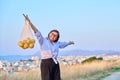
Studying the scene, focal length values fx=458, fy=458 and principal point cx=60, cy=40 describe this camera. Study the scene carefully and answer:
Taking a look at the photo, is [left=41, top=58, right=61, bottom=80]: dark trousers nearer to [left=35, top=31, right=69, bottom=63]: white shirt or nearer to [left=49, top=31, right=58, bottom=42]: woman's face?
[left=35, top=31, right=69, bottom=63]: white shirt

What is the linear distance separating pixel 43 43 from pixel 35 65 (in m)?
11.6

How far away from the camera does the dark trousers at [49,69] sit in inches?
355

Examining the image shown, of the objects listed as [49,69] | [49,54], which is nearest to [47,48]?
[49,54]

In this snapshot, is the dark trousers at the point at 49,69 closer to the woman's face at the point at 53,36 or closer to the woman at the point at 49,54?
the woman at the point at 49,54

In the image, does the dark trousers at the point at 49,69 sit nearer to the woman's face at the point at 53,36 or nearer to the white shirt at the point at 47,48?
the white shirt at the point at 47,48

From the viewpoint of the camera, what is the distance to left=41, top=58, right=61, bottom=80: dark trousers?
9008 millimetres

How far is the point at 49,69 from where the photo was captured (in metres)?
9.02

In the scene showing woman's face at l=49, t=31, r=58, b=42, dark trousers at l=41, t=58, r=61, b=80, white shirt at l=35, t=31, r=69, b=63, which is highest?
woman's face at l=49, t=31, r=58, b=42

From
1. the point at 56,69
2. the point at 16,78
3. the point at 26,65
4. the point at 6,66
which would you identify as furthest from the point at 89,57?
the point at 56,69

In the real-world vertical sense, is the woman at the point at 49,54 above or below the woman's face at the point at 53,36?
below

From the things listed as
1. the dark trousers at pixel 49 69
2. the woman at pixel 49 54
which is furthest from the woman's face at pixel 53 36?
the dark trousers at pixel 49 69

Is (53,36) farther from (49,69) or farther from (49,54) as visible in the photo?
(49,69)

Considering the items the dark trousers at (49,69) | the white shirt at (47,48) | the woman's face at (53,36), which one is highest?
the woman's face at (53,36)

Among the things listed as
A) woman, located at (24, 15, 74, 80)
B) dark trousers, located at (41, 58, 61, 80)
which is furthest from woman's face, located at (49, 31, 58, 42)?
dark trousers, located at (41, 58, 61, 80)
